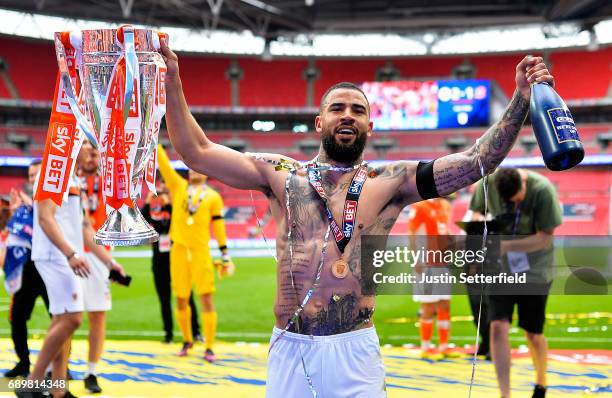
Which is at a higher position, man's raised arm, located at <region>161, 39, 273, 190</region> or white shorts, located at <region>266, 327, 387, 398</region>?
man's raised arm, located at <region>161, 39, 273, 190</region>

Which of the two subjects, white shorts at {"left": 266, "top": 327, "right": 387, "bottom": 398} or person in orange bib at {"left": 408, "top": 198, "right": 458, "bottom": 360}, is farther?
person in orange bib at {"left": 408, "top": 198, "right": 458, "bottom": 360}

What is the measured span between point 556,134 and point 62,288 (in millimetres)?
3800

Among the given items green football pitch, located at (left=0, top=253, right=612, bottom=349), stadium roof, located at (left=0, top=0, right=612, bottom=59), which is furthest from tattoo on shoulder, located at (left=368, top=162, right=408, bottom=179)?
stadium roof, located at (left=0, top=0, right=612, bottom=59)

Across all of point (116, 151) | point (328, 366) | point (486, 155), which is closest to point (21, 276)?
point (116, 151)

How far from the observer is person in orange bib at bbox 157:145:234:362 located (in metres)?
7.04

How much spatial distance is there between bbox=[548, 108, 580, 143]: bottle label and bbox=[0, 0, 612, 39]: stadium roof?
27.2m

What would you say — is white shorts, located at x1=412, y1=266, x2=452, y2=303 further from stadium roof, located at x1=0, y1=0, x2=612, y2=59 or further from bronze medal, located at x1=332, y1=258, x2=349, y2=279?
stadium roof, located at x1=0, y1=0, x2=612, y2=59

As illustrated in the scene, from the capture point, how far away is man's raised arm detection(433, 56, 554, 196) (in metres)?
2.41

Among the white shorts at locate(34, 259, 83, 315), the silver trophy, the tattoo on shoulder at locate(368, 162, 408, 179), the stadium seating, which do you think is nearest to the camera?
the silver trophy

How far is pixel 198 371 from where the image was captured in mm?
6324

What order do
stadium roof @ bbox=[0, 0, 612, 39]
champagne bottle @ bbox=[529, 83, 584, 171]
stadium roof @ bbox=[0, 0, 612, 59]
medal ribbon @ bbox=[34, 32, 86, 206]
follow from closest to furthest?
champagne bottle @ bbox=[529, 83, 584, 171]
medal ribbon @ bbox=[34, 32, 86, 206]
stadium roof @ bbox=[0, 0, 612, 39]
stadium roof @ bbox=[0, 0, 612, 59]

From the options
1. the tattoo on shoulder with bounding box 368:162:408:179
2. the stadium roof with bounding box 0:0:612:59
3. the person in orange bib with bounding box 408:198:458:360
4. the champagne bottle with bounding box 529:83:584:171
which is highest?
the stadium roof with bounding box 0:0:612:59

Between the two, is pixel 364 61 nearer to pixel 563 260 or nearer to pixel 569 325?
pixel 569 325

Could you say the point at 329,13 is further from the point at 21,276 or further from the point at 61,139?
the point at 61,139
